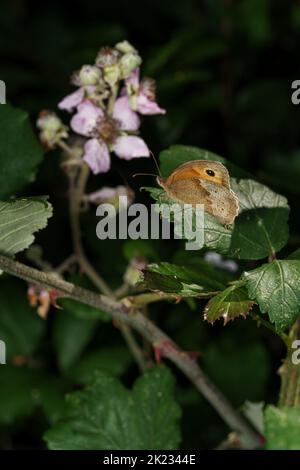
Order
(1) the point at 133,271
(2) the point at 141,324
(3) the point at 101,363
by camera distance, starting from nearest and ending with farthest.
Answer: (2) the point at 141,324
(1) the point at 133,271
(3) the point at 101,363

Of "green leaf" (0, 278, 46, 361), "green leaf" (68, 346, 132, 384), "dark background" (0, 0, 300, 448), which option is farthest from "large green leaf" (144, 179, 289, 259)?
"green leaf" (0, 278, 46, 361)

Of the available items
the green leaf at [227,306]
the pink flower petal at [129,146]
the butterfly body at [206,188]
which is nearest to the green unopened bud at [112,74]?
the pink flower petal at [129,146]

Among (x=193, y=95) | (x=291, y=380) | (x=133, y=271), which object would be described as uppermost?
(x=193, y=95)

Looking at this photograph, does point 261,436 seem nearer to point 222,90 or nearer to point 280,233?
point 280,233

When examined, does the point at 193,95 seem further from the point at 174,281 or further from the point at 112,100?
the point at 174,281

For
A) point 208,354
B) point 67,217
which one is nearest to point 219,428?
point 208,354

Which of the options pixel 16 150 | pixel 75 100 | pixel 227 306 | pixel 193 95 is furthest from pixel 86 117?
pixel 193 95

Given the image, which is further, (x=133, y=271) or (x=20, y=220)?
(x=133, y=271)

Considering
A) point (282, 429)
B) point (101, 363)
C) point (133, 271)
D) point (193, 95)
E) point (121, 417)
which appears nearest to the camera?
point (282, 429)
